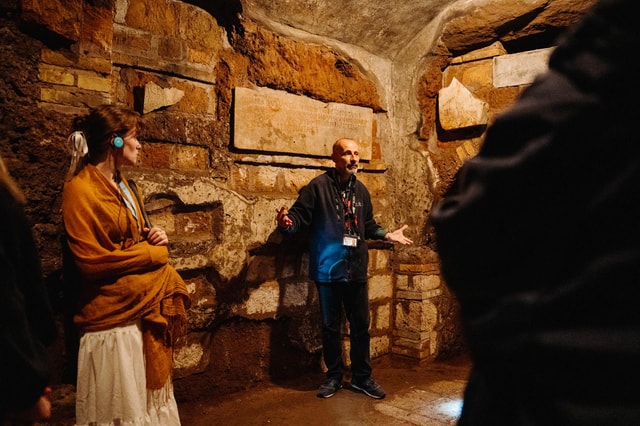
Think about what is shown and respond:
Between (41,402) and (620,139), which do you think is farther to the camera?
(41,402)

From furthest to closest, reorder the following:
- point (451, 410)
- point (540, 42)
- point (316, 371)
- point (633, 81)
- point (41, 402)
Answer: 1. point (540, 42)
2. point (316, 371)
3. point (451, 410)
4. point (41, 402)
5. point (633, 81)

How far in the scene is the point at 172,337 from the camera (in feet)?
7.66

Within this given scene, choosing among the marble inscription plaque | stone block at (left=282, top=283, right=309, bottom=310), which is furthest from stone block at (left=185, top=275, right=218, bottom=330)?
the marble inscription plaque

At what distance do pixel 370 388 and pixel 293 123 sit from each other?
198 cm

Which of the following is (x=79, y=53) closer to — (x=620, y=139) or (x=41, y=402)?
(x=41, y=402)

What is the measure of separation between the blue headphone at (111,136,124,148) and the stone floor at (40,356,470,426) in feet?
5.19

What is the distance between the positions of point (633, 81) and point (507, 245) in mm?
226

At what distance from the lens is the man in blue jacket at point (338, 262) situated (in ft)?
10.5

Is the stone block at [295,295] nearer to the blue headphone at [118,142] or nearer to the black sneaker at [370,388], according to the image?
the black sneaker at [370,388]

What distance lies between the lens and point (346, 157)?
3.34m

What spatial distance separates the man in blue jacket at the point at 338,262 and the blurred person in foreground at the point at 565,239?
2.57 meters

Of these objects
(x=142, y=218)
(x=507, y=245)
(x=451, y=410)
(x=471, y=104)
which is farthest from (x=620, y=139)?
(x=471, y=104)

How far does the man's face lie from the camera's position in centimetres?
333

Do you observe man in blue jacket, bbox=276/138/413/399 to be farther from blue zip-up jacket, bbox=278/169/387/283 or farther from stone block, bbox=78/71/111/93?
stone block, bbox=78/71/111/93
